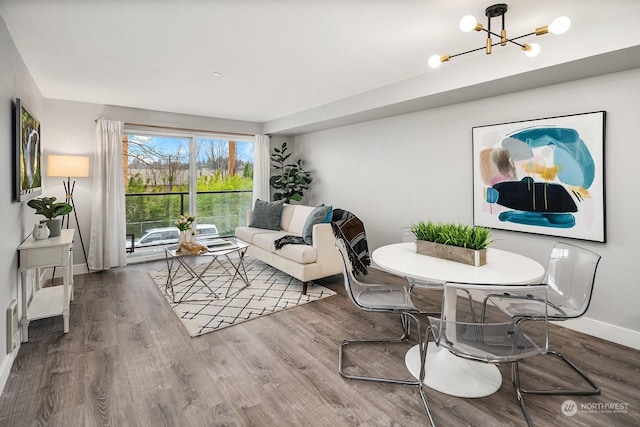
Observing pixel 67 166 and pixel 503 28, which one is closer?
pixel 503 28

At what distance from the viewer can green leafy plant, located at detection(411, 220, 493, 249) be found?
2.23 metres

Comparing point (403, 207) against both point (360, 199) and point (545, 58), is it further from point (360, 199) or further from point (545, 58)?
point (545, 58)

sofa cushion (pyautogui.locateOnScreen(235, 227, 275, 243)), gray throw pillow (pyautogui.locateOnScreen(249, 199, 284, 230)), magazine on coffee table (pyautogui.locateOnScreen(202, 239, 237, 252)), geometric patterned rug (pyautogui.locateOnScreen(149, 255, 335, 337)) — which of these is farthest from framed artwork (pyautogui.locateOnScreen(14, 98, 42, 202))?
gray throw pillow (pyautogui.locateOnScreen(249, 199, 284, 230))

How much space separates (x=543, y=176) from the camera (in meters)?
3.10

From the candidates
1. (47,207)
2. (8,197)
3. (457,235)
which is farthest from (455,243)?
(47,207)

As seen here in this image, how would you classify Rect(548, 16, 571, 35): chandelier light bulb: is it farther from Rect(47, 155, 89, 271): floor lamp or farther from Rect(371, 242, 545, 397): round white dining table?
Rect(47, 155, 89, 271): floor lamp

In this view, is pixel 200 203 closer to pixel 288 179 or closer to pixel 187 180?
pixel 187 180

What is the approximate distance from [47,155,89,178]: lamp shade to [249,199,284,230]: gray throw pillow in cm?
236

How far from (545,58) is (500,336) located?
2152mm

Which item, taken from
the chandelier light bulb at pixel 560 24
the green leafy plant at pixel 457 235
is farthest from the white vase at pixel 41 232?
the chandelier light bulb at pixel 560 24

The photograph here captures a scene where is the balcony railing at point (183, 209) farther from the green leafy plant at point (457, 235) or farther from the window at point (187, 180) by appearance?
the green leafy plant at point (457, 235)

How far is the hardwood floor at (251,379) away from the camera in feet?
6.18

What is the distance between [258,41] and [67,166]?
324 centimetres

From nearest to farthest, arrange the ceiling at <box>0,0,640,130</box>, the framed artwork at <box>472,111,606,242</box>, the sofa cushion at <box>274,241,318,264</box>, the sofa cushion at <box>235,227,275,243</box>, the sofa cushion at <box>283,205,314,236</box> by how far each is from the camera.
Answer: the ceiling at <box>0,0,640,130</box> → the framed artwork at <box>472,111,606,242</box> → the sofa cushion at <box>274,241,318,264</box> → the sofa cushion at <box>283,205,314,236</box> → the sofa cushion at <box>235,227,275,243</box>
